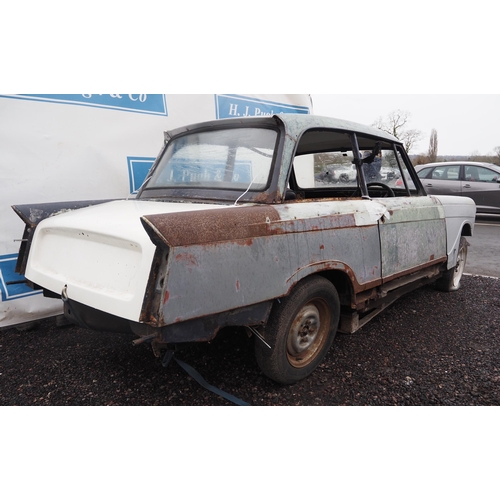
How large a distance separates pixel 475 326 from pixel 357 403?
1.94m

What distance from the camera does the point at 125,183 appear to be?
438cm

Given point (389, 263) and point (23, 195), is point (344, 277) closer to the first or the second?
point (389, 263)

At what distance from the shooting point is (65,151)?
3.92 metres

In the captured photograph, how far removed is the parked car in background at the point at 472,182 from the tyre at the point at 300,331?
868cm

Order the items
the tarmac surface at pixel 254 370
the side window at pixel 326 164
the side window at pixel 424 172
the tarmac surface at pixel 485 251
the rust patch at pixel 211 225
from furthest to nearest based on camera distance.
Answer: the side window at pixel 424 172 → the tarmac surface at pixel 485 251 → the side window at pixel 326 164 → the tarmac surface at pixel 254 370 → the rust patch at pixel 211 225

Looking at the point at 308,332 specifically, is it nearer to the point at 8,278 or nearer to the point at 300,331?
the point at 300,331

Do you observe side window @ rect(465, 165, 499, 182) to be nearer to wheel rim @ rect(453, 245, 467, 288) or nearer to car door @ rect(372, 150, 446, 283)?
wheel rim @ rect(453, 245, 467, 288)

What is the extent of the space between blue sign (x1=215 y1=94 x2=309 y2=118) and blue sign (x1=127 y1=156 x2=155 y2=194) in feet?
4.41

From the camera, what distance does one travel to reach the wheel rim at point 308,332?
8.36 feet

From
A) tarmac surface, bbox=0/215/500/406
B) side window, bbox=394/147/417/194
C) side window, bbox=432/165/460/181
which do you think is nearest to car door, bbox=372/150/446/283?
side window, bbox=394/147/417/194

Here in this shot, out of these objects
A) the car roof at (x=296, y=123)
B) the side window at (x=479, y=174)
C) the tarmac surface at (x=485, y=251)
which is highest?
the car roof at (x=296, y=123)

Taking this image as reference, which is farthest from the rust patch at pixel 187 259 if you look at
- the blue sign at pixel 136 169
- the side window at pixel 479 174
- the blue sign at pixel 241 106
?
the side window at pixel 479 174

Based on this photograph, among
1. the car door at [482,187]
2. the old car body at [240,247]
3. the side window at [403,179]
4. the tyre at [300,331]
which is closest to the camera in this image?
the old car body at [240,247]

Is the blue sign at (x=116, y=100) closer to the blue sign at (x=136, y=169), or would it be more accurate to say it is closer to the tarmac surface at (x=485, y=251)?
the blue sign at (x=136, y=169)
